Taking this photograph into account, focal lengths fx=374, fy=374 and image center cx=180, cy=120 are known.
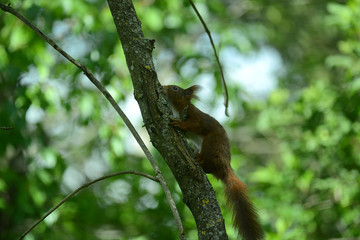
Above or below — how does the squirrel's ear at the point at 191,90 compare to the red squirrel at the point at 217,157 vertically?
above

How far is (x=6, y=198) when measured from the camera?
15.2ft

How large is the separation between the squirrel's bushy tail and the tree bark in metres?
0.74

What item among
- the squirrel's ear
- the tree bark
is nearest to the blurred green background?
the squirrel's ear

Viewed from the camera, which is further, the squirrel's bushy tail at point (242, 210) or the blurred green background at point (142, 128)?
the blurred green background at point (142, 128)

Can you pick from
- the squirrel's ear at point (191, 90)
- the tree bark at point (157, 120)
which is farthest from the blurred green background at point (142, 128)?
the tree bark at point (157, 120)

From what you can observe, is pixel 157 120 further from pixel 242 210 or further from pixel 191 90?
pixel 191 90

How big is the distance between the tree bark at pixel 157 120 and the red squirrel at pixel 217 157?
544 mm

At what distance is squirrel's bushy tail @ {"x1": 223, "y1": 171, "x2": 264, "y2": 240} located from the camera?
244cm

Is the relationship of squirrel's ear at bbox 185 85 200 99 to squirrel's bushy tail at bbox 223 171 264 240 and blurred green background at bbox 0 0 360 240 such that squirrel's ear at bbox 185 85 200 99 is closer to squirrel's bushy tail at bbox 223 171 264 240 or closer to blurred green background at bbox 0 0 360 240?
blurred green background at bbox 0 0 360 240

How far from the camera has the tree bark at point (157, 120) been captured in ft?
5.86

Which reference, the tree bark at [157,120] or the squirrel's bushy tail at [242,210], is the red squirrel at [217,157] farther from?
the tree bark at [157,120]

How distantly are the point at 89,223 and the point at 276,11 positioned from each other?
6186 millimetres

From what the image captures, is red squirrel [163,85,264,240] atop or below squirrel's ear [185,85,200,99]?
below

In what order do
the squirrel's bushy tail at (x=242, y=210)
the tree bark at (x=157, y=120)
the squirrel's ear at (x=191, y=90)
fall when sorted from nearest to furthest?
the tree bark at (x=157, y=120) → the squirrel's bushy tail at (x=242, y=210) → the squirrel's ear at (x=191, y=90)
